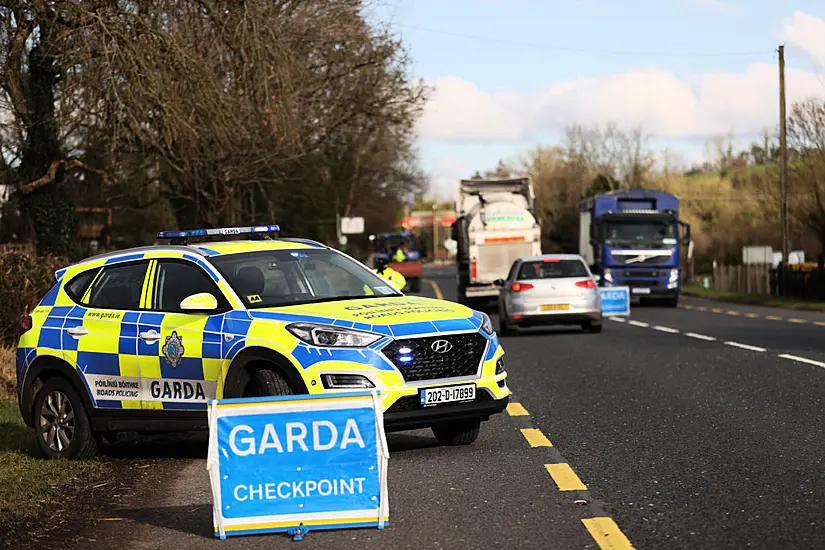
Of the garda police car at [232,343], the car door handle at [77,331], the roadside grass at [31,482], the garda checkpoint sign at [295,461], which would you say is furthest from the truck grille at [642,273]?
the garda checkpoint sign at [295,461]

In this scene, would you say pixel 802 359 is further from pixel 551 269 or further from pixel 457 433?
pixel 551 269

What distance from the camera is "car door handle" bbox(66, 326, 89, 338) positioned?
11.2 m

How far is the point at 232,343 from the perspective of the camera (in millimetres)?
10109

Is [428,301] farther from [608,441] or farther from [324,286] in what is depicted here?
[608,441]

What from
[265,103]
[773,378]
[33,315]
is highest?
[265,103]

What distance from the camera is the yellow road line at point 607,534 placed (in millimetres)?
6973

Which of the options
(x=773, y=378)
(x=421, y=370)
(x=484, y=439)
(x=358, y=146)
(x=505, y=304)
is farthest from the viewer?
(x=358, y=146)

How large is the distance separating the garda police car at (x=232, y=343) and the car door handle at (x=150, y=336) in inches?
0.5

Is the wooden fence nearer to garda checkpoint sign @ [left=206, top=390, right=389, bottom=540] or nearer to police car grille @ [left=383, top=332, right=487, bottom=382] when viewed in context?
police car grille @ [left=383, top=332, right=487, bottom=382]

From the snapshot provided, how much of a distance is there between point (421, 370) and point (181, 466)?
81.4 inches

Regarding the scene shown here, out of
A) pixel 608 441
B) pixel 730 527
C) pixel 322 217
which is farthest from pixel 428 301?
pixel 322 217

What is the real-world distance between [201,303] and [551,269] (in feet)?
59.3

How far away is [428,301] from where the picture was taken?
36.3 feet

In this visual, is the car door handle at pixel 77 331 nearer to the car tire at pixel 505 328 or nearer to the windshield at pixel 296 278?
the windshield at pixel 296 278
